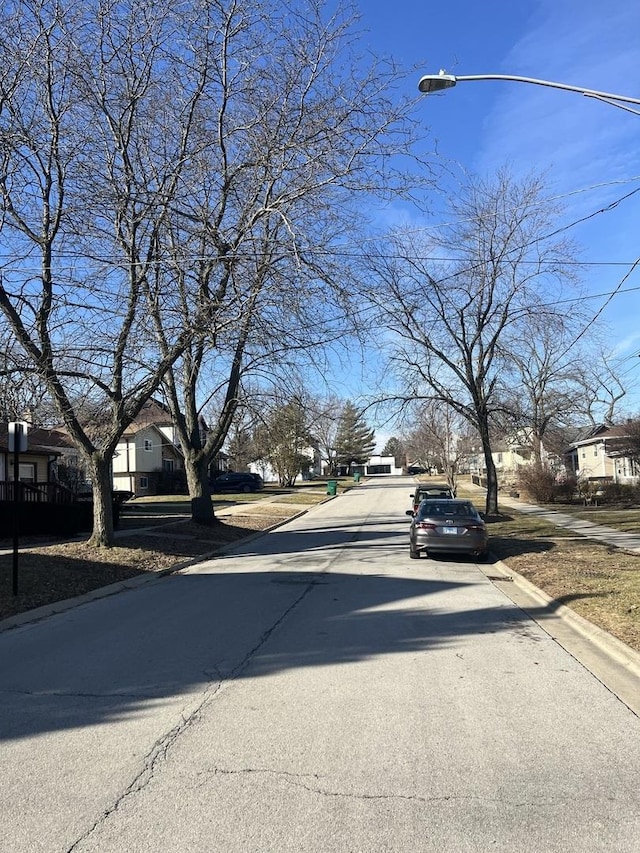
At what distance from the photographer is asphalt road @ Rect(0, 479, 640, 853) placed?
374 centimetres

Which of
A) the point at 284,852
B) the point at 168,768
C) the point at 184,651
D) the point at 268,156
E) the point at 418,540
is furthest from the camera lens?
the point at 418,540

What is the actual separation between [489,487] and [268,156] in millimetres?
18741

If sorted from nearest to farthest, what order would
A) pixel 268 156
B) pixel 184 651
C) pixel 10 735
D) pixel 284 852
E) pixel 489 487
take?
pixel 284 852, pixel 10 735, pixel 184 651, pixel 268 156, pixel 489 487

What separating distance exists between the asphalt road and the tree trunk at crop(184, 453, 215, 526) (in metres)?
13.0

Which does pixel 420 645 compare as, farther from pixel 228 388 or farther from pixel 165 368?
pixel 228 388

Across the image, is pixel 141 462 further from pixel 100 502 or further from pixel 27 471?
pixel 100 502

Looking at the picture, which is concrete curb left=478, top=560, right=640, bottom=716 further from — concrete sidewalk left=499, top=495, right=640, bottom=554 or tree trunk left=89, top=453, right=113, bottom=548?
tree trunk left=89, top=453, right=113, bottom=548

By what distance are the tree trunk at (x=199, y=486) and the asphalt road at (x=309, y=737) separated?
1302 cm

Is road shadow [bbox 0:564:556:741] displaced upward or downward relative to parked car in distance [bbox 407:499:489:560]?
downward

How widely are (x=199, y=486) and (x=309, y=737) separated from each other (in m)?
18.9

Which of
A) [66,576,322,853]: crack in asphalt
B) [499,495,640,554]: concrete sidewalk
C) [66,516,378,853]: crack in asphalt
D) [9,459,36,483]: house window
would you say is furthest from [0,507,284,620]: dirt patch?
[499,495,640,554]: concrete sidewalk

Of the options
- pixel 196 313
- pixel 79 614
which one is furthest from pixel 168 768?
pixel 196 313

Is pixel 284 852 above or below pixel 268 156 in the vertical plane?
below

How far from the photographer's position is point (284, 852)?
3.48m
